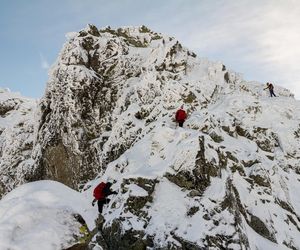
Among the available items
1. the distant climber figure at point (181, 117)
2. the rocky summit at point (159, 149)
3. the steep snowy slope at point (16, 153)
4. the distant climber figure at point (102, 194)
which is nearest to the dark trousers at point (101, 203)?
the distant climber figure at point (102, 194)

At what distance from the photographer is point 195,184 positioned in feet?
53.3

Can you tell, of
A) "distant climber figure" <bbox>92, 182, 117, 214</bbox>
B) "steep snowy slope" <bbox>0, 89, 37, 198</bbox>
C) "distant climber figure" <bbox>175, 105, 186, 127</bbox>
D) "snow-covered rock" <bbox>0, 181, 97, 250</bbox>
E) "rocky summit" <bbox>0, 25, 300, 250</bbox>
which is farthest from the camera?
"steep snowy slope" <bbox>0, 89, 37, 198</bbox>

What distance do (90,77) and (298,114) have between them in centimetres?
2279

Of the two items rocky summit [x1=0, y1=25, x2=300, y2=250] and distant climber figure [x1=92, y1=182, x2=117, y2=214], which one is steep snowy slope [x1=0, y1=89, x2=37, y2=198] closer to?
rocky summit [x1=0, y1=25, x2=300, y2=250]

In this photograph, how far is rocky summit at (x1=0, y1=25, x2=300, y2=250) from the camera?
14.8 metres

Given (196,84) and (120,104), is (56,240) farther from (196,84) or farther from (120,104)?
(120,104)

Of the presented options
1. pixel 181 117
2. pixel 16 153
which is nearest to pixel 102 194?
pixel 181 117

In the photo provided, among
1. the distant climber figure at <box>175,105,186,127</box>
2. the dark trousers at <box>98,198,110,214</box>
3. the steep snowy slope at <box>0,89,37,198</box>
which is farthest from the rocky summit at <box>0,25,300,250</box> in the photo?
the distant climber figure at <box>175,105,186,127</box>

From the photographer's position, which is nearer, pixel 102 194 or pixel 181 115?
pixel 102 194

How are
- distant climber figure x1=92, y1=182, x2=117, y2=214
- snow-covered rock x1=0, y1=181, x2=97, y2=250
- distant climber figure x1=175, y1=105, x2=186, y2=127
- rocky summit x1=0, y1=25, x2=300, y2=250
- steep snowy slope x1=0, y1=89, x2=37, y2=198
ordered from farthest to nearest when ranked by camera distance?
1. steep snowy slope x1=0, y1=89, x2=37, y2=198
2. distant climber figure x1=175, y1=105, x2=186, y2=127
3. distant climber figure x1=92, y1=182, x2=117, y2=214
4. rocky summit x1=0, y1=25, x2=300, y2=250
5. snow-covered rock x1=0, y1=181, x2=97, y2=250

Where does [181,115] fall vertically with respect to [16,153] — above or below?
above

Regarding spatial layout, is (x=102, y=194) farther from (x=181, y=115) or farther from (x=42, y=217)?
(x=181, y=115)

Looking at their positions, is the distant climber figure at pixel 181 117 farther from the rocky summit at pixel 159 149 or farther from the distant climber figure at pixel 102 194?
the distant climber figure at pixel 102 194

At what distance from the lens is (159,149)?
62.0 feet
